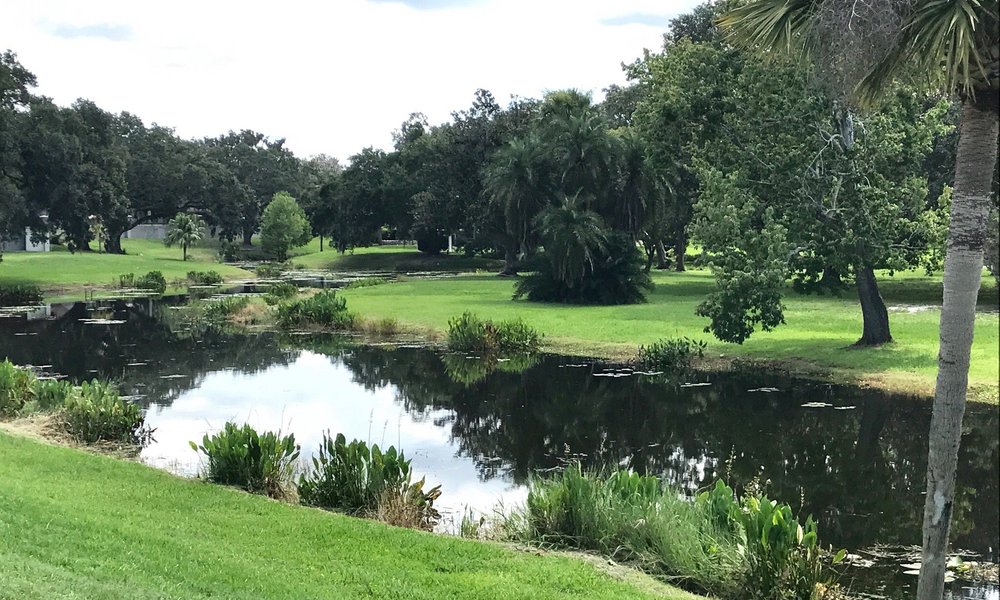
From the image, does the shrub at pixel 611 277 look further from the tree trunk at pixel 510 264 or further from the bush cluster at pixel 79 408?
the bush cluster at pixel 79 408

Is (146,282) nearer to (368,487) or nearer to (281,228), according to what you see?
(281,228)

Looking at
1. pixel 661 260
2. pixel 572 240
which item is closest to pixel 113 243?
pixel 661 260

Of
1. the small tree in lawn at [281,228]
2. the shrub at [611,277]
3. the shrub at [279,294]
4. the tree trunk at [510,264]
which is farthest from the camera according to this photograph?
the small tree in lawn at [281,228]

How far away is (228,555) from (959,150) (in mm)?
7196

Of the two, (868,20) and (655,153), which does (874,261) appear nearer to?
(655,153)

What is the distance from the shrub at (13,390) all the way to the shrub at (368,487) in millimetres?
7546

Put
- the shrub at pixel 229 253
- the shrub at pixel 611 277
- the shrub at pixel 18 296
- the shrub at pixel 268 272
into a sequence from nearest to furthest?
the shrub at pixel 611 277
the shrub at pixel 18 296
the shrub at pixel 268 272
the shrub at pixel 229 253

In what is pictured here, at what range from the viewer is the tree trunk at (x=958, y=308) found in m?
7.12

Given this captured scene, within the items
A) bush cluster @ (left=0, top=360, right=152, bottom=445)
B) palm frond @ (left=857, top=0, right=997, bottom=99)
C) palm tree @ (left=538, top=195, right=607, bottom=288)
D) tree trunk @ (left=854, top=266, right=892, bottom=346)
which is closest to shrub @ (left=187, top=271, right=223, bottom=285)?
palm tree @ (left=538, top=195, right=607, bottom=288)

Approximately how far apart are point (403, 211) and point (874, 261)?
58857 mm

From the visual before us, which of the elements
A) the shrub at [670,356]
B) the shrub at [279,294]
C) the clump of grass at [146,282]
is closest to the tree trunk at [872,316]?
the shrub at [670,356]

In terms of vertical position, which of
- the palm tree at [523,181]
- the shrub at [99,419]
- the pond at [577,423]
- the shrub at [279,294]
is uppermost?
the palm tree at [523,181]

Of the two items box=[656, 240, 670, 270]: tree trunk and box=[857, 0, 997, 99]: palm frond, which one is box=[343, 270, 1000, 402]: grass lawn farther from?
box=[656, 240, 670, 270]: tree trunk

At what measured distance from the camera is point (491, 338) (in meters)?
27.8
